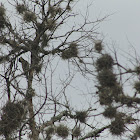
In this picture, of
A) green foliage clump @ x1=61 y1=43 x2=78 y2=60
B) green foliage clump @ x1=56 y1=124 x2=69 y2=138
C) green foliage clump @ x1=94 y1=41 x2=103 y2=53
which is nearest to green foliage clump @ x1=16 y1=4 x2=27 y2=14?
green foliage clump @ x1=61 y1=43 x2=78 y2=60

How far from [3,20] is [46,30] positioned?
1.50 m

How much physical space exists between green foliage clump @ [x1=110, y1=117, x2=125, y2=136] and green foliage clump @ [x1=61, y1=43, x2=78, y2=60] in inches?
118

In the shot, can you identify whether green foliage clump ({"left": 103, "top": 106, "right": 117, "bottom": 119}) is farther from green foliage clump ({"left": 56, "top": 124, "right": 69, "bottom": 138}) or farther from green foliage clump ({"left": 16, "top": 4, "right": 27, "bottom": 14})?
green foliage clump ({"left": 16, "top": 4, "right": 27, "bottom": 14})

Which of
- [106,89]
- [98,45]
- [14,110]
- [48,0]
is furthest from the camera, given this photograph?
[48,0]

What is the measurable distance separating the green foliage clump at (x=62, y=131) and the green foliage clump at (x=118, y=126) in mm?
1170

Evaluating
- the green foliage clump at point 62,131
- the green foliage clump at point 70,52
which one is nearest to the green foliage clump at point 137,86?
the green foliage clump at point 62,131

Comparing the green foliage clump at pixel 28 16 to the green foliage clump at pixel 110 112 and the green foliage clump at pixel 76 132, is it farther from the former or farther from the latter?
the green foliage clump at pixel 110 112

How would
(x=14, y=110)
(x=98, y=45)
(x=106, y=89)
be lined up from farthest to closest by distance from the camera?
(x=98, y=45) < (x=106, y=89) < (x=14, y=110)

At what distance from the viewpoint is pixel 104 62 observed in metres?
8.34

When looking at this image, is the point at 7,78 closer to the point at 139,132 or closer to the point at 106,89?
the point at 106,89

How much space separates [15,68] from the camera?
7.32 metres

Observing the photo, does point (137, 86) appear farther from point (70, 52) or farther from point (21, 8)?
point (21, 8)

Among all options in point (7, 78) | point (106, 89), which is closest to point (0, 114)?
point (7, 78)

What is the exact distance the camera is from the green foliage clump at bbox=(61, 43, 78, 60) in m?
10.8
